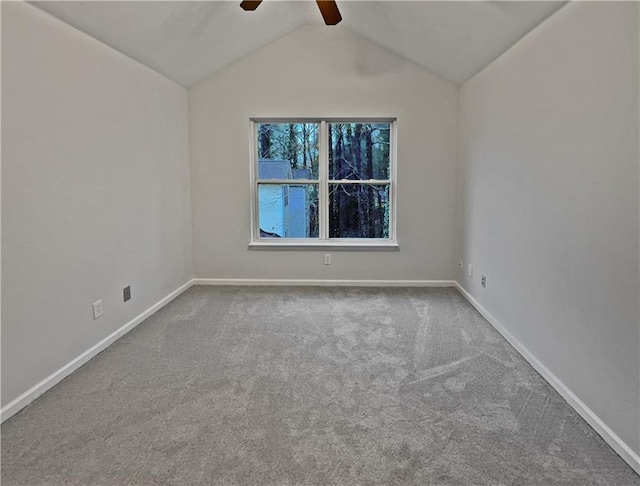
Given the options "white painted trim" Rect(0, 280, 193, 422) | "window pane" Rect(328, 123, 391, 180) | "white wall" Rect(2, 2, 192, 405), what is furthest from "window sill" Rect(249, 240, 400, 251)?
"white painted trim" Rect(0, 280, 193, 422)

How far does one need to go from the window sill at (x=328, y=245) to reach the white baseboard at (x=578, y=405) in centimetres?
154

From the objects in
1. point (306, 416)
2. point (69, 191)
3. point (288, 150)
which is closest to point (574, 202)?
Result: point (306, 416)

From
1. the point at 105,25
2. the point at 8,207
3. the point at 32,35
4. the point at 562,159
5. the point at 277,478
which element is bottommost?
the point at 277,478

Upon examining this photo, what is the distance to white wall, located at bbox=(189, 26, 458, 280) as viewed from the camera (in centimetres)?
422

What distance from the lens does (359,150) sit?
4.46 metres

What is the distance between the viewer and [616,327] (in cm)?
176

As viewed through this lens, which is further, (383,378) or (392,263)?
(392,263)

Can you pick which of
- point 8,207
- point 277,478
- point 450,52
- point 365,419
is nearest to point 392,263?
point 450,52

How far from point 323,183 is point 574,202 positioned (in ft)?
9.02

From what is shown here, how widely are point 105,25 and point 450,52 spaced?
2755mm

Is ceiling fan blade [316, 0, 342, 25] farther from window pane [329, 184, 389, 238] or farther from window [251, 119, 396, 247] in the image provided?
window pane [329, 184, 389, 238]

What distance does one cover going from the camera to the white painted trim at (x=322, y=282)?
4445 mm

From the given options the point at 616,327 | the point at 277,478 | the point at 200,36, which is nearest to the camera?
the point at 277,478

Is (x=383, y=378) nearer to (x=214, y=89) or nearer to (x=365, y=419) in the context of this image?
(x=365, y=419)
